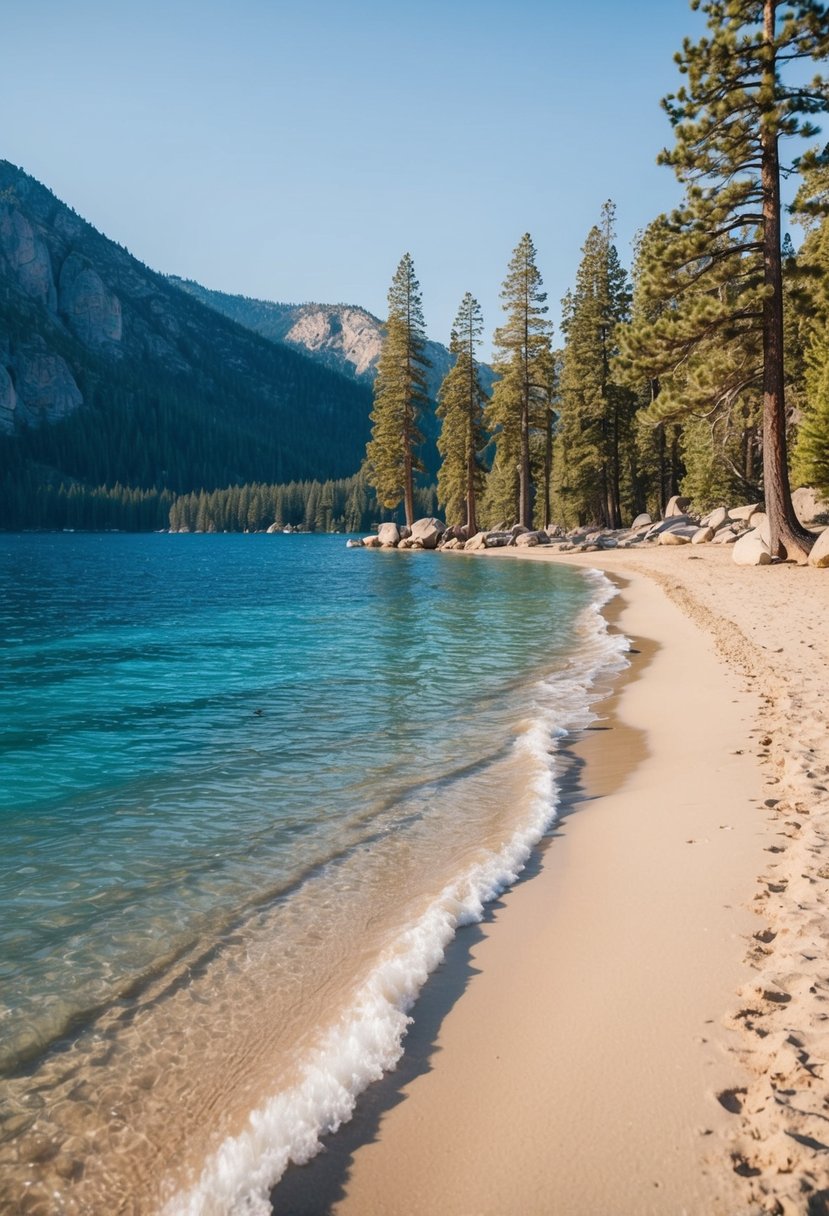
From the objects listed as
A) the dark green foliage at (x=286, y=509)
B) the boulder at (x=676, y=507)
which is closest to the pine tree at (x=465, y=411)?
the boulder at (x=676, y=507)

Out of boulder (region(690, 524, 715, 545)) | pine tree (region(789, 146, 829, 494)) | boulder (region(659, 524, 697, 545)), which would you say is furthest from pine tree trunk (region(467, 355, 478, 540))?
pine tree (region(789, 146, 829, 494))

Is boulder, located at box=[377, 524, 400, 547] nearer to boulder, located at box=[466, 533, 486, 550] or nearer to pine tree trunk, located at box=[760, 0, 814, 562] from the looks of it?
boulder, located at box=[466, 533, 486, 550]

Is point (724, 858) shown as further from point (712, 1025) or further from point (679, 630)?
point (679, 630)

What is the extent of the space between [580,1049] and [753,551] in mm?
22296

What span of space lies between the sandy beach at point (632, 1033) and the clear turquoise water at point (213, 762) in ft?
4.02

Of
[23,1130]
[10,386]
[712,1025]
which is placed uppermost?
[10,386]

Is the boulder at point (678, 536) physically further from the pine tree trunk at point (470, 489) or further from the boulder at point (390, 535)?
the boulder at point (390, 535)

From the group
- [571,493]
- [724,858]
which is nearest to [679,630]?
[724,858]

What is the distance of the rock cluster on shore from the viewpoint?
23391mm

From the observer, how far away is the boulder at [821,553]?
63.3ft

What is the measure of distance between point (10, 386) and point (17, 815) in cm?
22632

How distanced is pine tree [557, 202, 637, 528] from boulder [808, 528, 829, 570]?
2781 centimetres

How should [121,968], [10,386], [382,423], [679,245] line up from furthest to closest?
[10,386], [382,423], [679,245], [121,968]

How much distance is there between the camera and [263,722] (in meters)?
9.27
